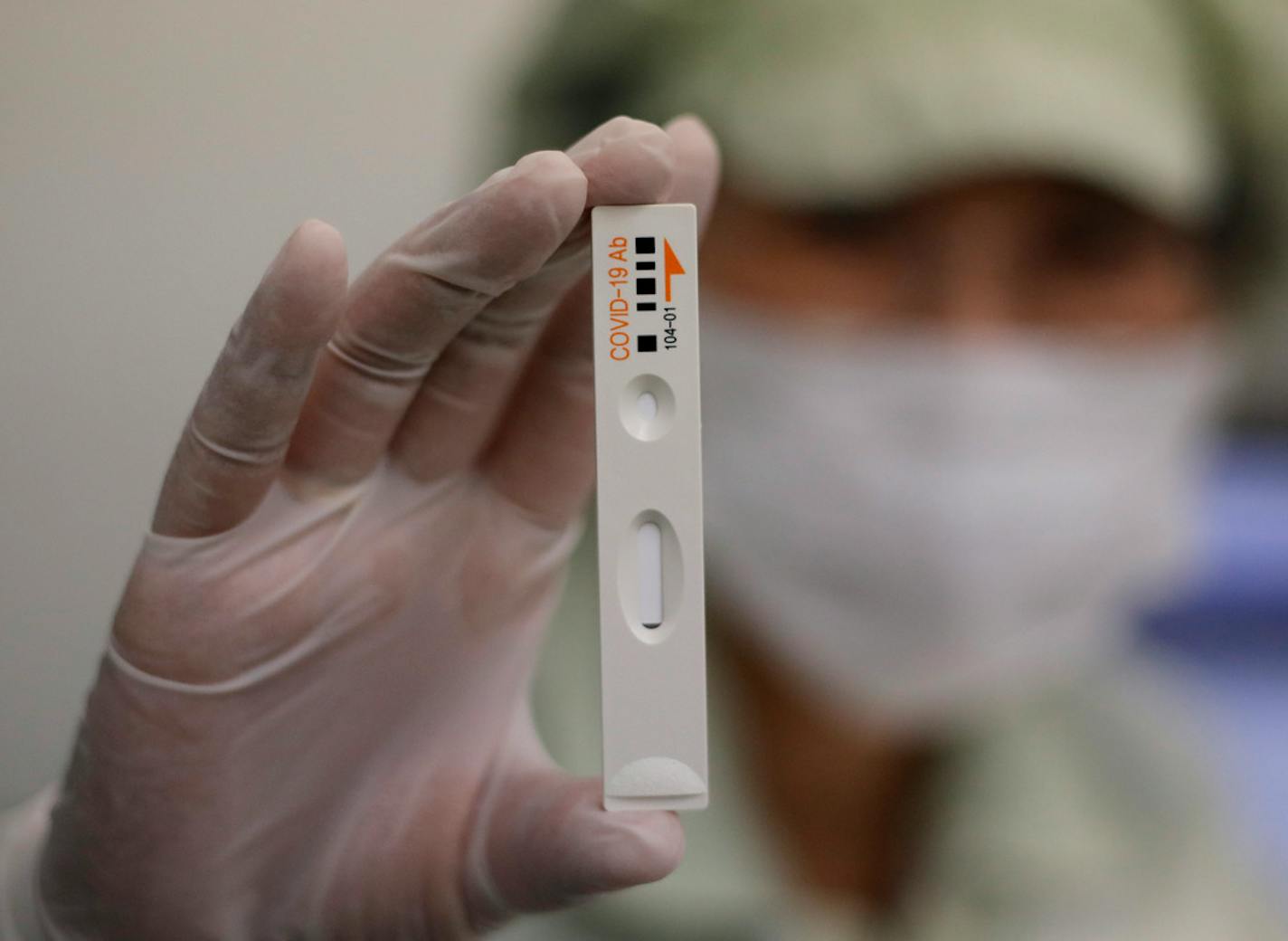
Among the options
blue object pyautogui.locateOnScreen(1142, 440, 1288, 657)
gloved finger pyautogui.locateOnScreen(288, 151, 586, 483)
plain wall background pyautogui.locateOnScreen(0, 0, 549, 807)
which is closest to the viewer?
gloved finger pyautogui.locateOnScreen(288, 151, 586, 483)

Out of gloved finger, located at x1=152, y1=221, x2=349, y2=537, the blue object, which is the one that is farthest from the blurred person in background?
the blue object

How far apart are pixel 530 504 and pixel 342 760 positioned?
25 cm

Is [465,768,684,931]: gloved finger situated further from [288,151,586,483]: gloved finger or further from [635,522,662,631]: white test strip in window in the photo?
[288,151,586,483]: gloved finger

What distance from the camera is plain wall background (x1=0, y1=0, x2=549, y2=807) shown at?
4.20 feet

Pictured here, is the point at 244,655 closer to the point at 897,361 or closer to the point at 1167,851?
the point at 897,361

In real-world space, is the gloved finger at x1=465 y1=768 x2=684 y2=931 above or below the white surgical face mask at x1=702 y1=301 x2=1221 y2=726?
below

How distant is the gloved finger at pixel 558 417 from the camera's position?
869 millimetres

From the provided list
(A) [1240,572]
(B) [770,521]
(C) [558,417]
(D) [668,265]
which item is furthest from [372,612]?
(A) [1240,572]

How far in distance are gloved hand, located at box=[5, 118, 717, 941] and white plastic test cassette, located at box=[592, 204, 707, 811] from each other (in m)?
0.03

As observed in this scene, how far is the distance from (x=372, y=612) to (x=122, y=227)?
0.72 metres

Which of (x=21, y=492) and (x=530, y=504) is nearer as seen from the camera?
(x=530, y=504)

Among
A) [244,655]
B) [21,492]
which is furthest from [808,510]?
[21,492]

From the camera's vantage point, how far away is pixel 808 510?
140cm

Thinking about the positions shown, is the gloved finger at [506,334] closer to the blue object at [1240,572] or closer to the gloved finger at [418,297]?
the gloved finger at [418,297]
